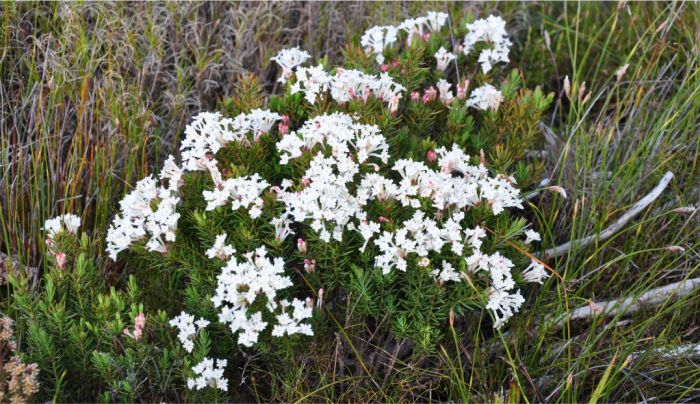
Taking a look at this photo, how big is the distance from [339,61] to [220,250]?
2126 mm

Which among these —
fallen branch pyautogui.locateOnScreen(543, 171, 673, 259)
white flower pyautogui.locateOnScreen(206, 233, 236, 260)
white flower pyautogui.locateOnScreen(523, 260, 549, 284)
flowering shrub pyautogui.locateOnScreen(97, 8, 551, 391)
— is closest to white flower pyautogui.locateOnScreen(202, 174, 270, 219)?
flowering shrub pyautogui.locateOnScreen(97, 8, 551, 391)

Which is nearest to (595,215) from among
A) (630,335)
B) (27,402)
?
(630,335)

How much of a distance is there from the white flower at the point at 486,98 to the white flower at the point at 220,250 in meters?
1.47

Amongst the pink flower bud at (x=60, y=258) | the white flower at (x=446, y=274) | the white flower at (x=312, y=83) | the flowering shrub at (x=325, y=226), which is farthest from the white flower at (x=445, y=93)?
the pink flower bud at (x=60, y=258)

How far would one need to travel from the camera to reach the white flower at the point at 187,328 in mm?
2713

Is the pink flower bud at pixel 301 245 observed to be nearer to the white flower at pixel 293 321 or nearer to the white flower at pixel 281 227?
the white flower at pixel 281 227

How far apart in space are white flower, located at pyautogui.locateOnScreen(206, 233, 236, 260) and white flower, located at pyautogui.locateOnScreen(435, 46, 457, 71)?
1591 mm

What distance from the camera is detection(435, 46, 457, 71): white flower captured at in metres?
3.64

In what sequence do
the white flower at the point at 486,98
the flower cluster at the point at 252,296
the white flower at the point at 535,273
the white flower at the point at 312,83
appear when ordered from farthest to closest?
the white flower at the point at 486,98 < the white flower at the point at 312,83 < the white flower at the point at 535,273 < the flower cluster at the point at 252,296

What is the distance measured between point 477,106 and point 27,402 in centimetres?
241

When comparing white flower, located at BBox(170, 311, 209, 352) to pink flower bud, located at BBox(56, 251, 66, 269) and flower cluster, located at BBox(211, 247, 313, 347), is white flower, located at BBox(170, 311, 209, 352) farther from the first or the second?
pink flower bud, located at BBox(56, 251, 66, 269)

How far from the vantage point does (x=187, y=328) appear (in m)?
2.72

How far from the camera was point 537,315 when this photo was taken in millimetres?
3195

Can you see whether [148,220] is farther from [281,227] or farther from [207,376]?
[207,376]
